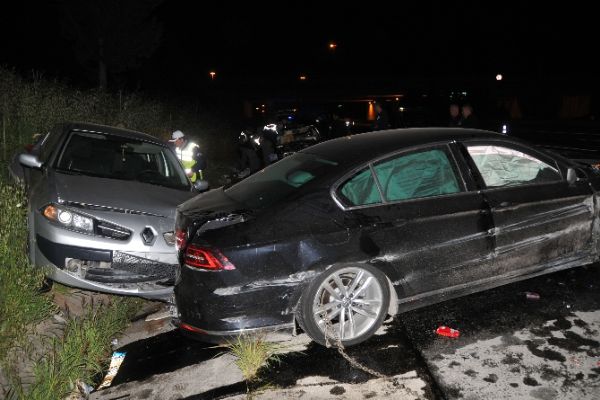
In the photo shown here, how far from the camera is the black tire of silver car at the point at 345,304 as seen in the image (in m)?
3.70

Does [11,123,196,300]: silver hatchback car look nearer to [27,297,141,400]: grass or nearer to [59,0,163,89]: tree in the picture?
[27,297,141,400]: grass

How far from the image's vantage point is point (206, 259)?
3.57 metres

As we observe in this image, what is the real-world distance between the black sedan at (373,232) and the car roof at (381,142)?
16mm

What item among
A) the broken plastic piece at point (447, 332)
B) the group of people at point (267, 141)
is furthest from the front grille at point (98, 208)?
the group of people at point (267, 141)

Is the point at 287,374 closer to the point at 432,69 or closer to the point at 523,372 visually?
the point at 523,372

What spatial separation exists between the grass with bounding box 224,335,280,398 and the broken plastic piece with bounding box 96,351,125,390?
3.19ft

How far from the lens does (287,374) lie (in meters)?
3.62

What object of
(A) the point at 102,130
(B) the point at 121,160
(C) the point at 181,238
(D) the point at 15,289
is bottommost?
(D) the point at 15,289

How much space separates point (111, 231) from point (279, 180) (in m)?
1.68

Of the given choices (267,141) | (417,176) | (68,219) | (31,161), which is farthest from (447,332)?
(267,141)

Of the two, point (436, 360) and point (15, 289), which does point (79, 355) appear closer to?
point (15, 289)

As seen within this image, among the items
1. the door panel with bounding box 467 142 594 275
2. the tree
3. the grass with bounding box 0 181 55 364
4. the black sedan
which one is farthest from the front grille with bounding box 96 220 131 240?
the tree

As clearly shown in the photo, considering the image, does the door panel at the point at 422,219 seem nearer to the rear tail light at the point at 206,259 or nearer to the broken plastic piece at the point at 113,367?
the rear tail light at the point at 206,259

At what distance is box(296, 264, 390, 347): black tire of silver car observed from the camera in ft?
12.1
